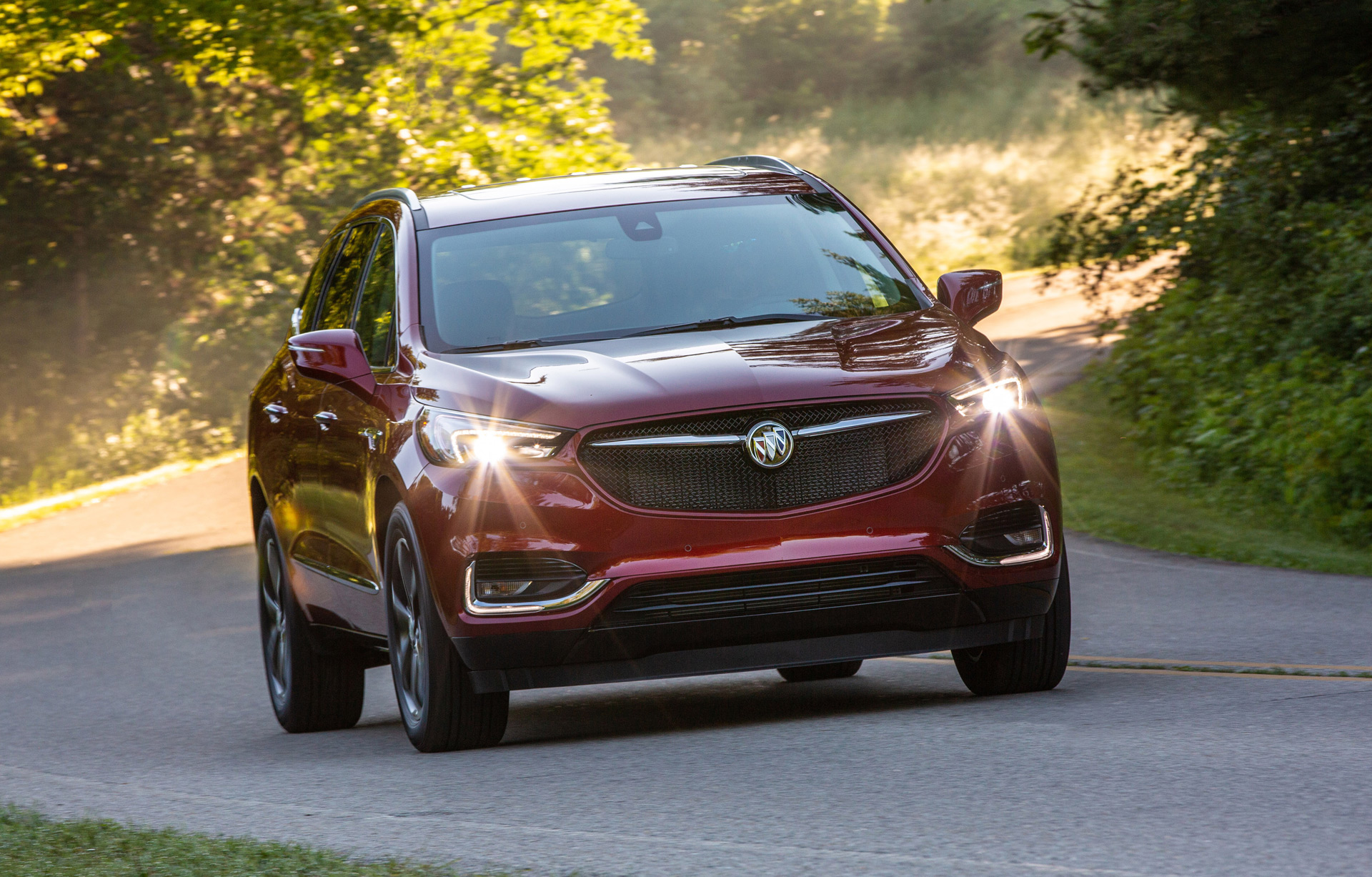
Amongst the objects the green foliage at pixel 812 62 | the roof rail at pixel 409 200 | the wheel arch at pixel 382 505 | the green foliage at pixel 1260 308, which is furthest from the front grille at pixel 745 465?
the green foliage at pixel 812 62

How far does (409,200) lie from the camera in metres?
7.73

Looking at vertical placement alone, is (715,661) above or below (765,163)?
below

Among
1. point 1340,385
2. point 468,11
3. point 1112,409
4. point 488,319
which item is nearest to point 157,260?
point 468,11

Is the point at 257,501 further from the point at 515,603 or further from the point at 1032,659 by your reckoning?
the point at 1032,659

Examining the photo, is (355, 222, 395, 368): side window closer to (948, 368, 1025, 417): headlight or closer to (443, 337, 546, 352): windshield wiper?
(443, 337, 546, 352): windshield wiper

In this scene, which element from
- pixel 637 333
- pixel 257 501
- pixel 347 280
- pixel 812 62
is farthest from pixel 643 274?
pixel 812 62

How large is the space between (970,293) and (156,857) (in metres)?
3.70

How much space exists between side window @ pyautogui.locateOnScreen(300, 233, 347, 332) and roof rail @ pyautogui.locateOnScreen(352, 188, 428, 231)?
0.98 feet

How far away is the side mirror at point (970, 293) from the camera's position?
7238 mm

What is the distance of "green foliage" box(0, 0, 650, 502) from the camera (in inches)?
902

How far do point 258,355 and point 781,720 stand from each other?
35.0 meters

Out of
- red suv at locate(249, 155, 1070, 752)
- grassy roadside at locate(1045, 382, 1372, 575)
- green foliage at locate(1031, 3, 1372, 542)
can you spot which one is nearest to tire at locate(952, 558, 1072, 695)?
red suv at locate(249, 155, 1070, 752)

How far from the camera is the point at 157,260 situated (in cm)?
3325

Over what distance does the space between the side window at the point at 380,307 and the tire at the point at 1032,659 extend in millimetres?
2278
